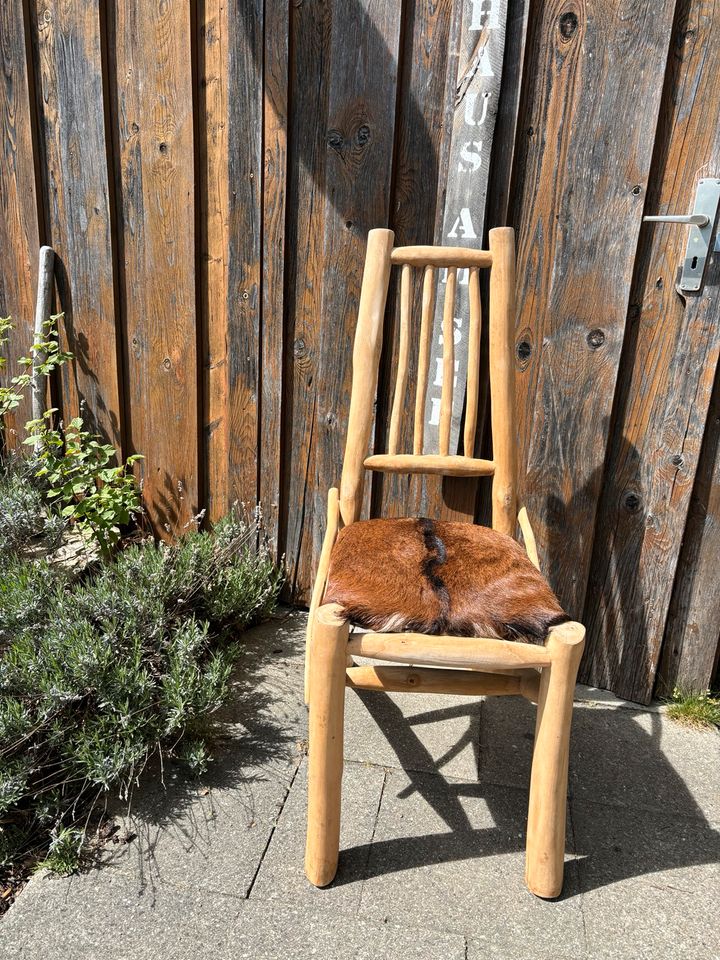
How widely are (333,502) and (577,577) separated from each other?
2.72 feet

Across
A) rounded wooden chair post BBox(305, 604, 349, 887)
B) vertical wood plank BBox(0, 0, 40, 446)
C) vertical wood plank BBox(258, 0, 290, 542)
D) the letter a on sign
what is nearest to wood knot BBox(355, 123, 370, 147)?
vertical wood plank BBox(258, 0, 290, 542)

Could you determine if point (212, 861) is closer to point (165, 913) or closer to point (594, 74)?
point (165, 913)

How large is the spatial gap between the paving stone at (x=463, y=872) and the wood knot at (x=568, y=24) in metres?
1.96

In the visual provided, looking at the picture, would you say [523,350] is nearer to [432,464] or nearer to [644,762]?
[432,464]

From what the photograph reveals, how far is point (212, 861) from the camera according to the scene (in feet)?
5.03

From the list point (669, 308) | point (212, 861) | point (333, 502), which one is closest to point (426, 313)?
point (333, 502)

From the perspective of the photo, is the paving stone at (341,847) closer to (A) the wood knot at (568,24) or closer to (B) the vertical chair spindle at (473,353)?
(B) the vertical chair spindle at (473,353)

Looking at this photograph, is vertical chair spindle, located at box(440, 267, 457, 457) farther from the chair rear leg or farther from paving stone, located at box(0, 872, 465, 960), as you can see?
paving stone, located at box(0, 872, 465, 960)

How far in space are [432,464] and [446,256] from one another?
537mm

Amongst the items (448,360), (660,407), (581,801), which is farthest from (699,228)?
(581,801)

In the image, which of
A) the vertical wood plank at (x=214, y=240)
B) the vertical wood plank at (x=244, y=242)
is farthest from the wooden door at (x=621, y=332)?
the vertical wood plank at (x=214, y=240)

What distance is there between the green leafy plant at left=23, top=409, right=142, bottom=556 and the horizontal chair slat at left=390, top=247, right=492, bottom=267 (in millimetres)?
1334

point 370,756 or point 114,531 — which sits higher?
point 114,531

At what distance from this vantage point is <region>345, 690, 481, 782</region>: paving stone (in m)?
1.86
